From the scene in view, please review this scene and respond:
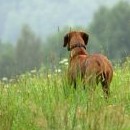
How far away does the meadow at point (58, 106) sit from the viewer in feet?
21.9

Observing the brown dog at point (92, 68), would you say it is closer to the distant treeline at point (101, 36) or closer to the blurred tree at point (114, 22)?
the distant treeline at point (101, 36)

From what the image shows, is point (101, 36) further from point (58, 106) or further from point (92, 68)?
point (58, 106)

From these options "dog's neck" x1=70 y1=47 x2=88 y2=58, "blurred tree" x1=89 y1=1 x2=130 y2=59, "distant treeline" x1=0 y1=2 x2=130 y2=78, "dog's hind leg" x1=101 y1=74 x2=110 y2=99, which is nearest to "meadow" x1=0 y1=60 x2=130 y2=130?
"dog's hind leg" x1=101 y1=74 x2=110 y2=99

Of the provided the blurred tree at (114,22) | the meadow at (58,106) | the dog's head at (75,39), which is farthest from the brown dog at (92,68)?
the blurred tree at (114,22)

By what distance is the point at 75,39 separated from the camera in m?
10.5

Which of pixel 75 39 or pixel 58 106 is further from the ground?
pixel 75 39

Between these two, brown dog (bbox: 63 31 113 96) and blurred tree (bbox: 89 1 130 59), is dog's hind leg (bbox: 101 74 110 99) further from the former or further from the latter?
blurred tree (bbox: 89 1 130 59)

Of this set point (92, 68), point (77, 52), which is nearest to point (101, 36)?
point (77, 52)

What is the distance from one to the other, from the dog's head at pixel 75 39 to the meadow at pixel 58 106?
1.07 meters

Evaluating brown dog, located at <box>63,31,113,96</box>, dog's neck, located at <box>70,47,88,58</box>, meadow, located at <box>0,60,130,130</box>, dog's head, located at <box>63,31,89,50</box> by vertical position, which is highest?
dog's head, located at <box>63,31,89,50</box>

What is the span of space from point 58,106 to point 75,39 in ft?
12.0

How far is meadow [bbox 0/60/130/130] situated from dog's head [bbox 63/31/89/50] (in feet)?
3.52

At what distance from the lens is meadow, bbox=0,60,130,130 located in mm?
6668

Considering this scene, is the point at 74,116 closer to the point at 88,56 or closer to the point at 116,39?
the point at 88,56
